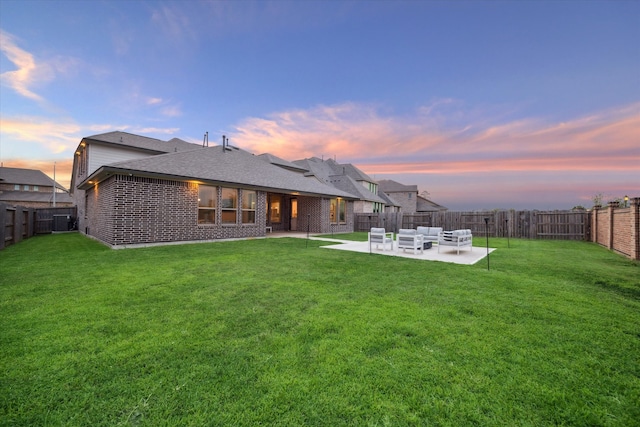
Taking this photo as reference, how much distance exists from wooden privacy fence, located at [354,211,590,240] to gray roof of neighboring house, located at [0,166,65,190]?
59.5 meters

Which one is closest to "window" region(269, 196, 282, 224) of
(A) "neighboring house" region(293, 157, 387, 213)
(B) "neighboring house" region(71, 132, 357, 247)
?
(B) "neighboring house" region(71, 132, 357, 247)

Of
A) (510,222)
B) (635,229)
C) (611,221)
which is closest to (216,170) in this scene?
(635,229)

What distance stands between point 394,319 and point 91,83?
2034cm

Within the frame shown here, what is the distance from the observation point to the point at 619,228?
34.6ft

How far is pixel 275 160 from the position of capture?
27203mm

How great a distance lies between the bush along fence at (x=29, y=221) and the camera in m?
11.1

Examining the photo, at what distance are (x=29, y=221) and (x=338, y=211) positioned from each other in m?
20.2

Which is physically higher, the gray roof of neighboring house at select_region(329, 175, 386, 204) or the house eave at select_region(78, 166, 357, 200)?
the gray roof of neighboring house at select_region(329, 175, 386, 204)

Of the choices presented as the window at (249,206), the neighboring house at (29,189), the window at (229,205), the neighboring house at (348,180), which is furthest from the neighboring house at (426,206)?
the neighboring house at (29,189)

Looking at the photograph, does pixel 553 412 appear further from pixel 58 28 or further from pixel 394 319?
pixel 58 28

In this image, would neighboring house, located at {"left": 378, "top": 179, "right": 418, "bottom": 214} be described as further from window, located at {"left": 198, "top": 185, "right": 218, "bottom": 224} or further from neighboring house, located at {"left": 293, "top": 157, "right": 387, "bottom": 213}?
window, located at {"left": 198, "top": 185, "right": 218, "bottom": 224}

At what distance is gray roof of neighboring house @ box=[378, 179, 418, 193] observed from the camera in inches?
1871

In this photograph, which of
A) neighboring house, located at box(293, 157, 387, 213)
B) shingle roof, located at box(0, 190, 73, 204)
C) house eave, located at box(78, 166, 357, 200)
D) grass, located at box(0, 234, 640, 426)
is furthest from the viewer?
shingle roof, located at box(0, 190, 73, 204)

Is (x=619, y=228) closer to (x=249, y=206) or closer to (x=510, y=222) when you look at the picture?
(x=510, y=222)
